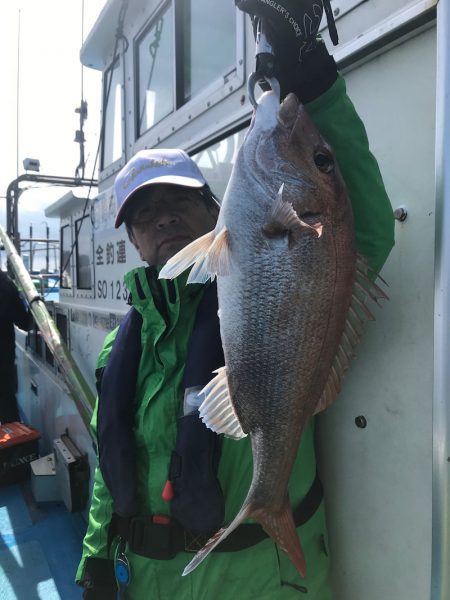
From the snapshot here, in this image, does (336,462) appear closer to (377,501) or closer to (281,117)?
(377,501)

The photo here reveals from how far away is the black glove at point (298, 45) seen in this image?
1.09m

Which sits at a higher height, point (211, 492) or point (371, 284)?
point (371, 284)

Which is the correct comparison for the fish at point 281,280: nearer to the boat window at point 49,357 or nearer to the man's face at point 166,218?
the man's face at point 166,218

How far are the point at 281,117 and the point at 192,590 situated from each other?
1.50 m

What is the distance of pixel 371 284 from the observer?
1.09 meters

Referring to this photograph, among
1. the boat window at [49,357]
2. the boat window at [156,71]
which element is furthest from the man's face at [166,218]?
the boat window at [49,357]

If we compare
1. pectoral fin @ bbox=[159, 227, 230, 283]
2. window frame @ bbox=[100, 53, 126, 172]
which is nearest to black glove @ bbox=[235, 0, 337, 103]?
pectoral fin @ bbox=[159, 227, 230, 283]

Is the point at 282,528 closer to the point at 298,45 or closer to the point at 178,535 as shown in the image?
the point at 178,535

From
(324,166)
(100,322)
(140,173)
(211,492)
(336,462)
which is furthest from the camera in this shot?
(100,322)

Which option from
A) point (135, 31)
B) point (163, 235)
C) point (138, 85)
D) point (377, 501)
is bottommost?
point (377, 501)

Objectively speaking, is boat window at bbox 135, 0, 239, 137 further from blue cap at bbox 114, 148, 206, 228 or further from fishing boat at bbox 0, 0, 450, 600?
blue cap at bbox 114, 148, 206, 228

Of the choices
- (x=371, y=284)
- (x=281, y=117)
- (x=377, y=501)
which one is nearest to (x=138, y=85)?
(x=281, y=117)

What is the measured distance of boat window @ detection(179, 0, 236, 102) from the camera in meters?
2.22

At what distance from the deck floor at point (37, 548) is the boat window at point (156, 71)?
10.8ft
